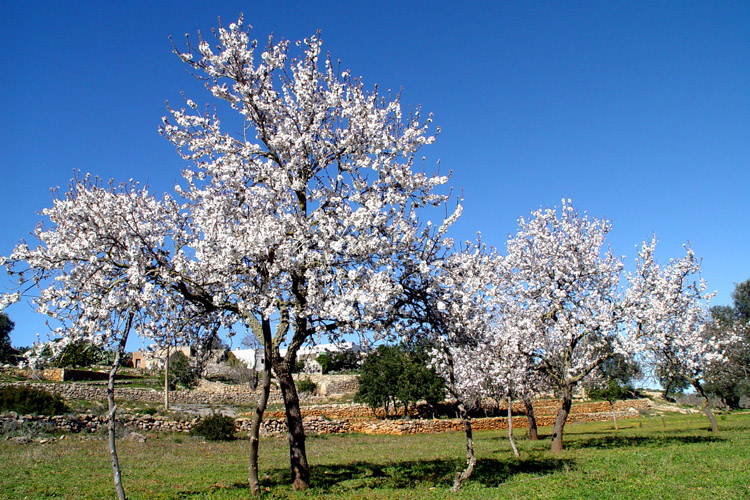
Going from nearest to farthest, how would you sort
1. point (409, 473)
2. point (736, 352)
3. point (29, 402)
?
point (409, 473)
point (29, 402)
point (736, 352)

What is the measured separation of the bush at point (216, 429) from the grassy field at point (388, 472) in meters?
3.77

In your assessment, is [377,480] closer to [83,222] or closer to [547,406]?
[83,222]

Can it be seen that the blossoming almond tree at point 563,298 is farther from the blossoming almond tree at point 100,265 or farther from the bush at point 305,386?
the bush at point 305,386

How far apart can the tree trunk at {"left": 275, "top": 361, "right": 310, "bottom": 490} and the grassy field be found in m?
0.33

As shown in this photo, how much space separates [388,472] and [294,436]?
12.3 feet

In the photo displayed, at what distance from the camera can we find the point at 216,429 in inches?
903

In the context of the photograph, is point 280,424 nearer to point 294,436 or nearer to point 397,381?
point 397,381

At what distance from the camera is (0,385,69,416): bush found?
22.8m

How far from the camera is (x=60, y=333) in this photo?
8906mm

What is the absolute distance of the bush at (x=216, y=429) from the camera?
22750 millimetres

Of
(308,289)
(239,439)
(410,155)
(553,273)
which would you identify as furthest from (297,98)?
(239,439)

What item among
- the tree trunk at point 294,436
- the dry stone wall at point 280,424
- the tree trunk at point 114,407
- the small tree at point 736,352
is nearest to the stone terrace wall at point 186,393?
the dry stone wall at point 280,424

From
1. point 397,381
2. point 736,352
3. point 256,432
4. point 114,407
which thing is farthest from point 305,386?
point 114,407

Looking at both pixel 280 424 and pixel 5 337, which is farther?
pixel 5 337
